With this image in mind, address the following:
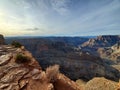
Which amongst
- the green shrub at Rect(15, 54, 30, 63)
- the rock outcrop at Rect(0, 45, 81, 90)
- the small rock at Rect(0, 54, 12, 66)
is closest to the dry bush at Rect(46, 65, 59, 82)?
the rock outcrop at Rect(0, 45, 81, 90)

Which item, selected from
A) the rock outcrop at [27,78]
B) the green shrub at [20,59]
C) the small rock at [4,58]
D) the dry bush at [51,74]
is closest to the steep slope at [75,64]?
the small rock at [4,58]

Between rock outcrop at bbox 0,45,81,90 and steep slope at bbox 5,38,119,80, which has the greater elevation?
rock outcrop at bbox 0,45,81,90

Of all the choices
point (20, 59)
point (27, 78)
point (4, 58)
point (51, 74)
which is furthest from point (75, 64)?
point (27, 78)

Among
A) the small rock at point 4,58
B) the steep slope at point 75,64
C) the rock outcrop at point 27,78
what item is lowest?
the steep slope at point 75,64

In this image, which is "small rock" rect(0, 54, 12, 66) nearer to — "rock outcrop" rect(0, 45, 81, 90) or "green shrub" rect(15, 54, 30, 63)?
"rock outcrop" rect(0, 45, 81, 90)

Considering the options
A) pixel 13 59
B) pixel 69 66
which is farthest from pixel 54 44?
pixel 13 59

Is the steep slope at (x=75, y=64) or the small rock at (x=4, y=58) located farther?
the steep slope at (x=75, y=64)

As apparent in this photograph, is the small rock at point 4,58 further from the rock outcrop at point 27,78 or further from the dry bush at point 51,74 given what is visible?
the dry bush at point 51,74

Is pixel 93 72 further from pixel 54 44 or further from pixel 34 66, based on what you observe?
pixel 34 66

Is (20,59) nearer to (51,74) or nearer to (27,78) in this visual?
(27,78)

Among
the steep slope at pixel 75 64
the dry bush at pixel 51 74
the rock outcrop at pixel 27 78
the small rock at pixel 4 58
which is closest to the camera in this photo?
the rock outcrop at pixel 27 78

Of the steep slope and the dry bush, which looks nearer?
the dry bush

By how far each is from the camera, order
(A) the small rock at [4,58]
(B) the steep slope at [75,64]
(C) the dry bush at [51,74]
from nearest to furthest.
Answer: (C) the dry bush at [51,74]
(A) the small rock at [4,58]
(B) the steep slope at [75,64]

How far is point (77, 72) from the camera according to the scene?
98.1 m
